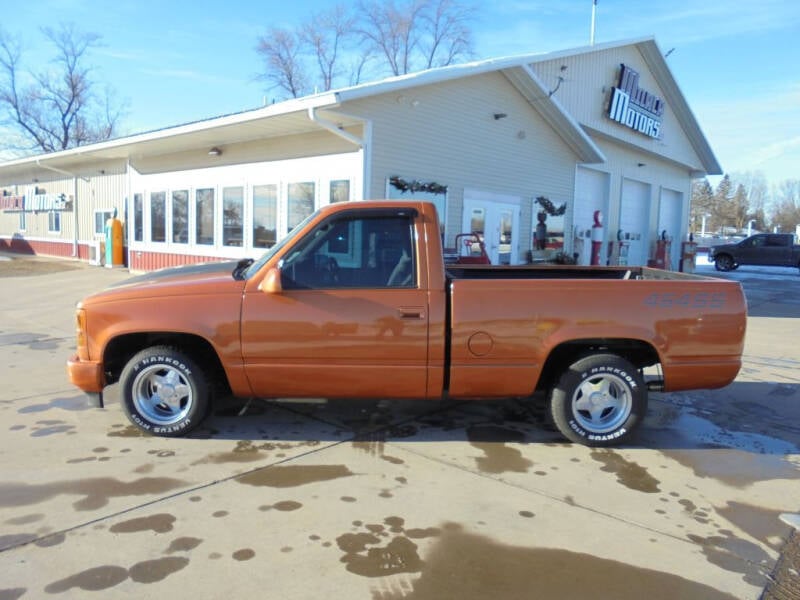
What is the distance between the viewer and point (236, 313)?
4379 mm

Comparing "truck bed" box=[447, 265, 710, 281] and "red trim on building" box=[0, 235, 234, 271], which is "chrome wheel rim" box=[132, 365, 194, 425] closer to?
"truck bed" box=[447, 265, 710, 281]

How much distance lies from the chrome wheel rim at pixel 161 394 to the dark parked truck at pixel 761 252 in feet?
100.0

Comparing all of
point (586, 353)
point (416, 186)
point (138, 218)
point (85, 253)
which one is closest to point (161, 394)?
point (586, 353)

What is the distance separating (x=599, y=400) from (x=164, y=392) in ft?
11.1

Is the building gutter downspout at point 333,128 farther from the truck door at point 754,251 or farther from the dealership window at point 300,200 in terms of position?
the truck door at point 754,251

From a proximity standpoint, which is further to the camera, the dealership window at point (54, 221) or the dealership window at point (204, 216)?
the dealership window at point (54, 221)

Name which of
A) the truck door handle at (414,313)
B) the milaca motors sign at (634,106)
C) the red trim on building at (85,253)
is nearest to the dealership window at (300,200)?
the red trim on building at (85,253)

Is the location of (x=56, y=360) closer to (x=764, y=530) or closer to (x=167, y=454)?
(x=167, y=454)

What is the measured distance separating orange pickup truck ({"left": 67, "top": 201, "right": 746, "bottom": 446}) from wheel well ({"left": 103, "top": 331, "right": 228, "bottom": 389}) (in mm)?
27

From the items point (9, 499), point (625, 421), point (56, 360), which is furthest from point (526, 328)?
point (56, 360)

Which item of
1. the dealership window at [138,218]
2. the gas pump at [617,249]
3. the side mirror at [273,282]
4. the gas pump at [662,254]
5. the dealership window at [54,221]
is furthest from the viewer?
the dealership window at [54,221]

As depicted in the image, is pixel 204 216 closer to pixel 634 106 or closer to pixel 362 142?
pixel 362 142

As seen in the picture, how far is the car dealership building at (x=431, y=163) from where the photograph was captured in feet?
36.9

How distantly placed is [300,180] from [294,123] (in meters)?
1.29
